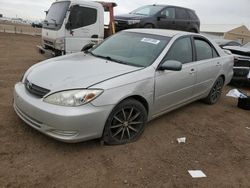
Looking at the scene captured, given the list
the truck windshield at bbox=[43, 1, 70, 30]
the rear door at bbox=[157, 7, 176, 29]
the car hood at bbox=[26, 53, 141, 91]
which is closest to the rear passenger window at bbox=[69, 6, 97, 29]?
the truck windshield at bbox=[43, 1, 70, 30]

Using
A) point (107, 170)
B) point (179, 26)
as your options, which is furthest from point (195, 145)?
point (179, 26)

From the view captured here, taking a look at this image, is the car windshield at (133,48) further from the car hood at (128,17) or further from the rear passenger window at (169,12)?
the rear passenger window at (169,12)

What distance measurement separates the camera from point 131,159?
376 centimetres

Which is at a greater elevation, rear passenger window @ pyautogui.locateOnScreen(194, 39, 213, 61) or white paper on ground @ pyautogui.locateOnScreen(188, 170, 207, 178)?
rear passenger window @ pyautogui.locateOnScreen(194, 39, 213, 61)

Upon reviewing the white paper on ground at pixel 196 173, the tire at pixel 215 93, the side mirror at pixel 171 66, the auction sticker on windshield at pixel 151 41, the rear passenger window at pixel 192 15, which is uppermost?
the rear passenger window at pixel 192 15

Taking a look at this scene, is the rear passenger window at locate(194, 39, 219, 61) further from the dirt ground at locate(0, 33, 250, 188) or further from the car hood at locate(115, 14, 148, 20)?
the car hood at locate(115, 14, 148, 20)

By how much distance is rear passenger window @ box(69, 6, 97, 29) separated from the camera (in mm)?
8977

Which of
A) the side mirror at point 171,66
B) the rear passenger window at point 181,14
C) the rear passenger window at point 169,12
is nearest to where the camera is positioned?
the side mirror at point 171,66

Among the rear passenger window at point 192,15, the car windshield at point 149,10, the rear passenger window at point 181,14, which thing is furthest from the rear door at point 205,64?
the rear passenger window at point 192,15

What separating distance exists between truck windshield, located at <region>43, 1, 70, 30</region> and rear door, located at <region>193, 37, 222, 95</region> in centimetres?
478

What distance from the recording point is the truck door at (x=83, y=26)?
29.4 feet

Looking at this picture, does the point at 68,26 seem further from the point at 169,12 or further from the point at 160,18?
the point at 169,12

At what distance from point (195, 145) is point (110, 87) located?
1.68 m

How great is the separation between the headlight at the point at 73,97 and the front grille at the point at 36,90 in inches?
5.4
